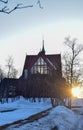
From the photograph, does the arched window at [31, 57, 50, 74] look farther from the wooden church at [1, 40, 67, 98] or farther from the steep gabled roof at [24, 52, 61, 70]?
the steep gabled roof at [24, 52, 61, 70]

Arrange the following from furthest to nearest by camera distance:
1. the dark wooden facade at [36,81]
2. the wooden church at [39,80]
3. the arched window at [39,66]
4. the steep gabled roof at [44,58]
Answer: the steep gabled roof at [44,58]
the arched window at [39,66]
the dark wooden facade at [36,81]
the wooden church at [39,80]

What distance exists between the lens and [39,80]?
206 ft

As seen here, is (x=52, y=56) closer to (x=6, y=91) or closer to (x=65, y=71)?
(x=6, y=91)

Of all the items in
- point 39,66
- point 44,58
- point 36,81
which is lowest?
point 36,81

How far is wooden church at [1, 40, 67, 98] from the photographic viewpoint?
4414cm

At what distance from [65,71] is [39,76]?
49.4 feet

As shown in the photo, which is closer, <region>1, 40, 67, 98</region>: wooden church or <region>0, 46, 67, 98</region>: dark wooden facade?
<region>1, 40, 67, 98</region>: wooden church

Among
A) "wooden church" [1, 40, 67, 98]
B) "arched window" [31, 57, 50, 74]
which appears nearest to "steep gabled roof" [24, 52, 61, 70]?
"wooden church" [1, 40, 67, 98]

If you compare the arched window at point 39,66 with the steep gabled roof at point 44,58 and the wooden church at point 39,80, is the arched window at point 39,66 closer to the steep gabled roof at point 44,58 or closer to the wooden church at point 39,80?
the wooden church at point 39,80

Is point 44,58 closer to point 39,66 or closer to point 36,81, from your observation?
point 39,66

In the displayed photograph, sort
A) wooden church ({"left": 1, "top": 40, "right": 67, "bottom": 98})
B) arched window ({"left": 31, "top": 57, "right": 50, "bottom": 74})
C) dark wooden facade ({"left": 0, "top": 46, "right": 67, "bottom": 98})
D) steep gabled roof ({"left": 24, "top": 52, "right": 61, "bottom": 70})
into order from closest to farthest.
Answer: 1. wooden church ({"left": 1, "top": 40, "right": 67, "bottom": 98})
2. dark wooden facade ({"left": 0, "top": 46, "right": 67, "bottom": 98})
3. arched window ({"left": 31, "top": 57, "right": 50, "bottom": 74})
4. steep gabled roof ({"left": 24, "top": 52, "right": 61, "bottom": 70})

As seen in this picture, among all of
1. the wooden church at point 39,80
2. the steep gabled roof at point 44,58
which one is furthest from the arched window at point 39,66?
the steep gabled roof at point 44,58

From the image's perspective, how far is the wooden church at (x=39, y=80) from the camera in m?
44.1

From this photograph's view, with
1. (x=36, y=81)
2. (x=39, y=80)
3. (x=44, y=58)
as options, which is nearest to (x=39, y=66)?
(x=44, y=58)
